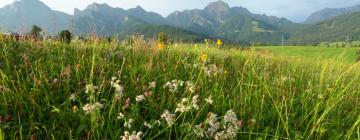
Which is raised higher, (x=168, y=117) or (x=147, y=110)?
(x=168, y=117)

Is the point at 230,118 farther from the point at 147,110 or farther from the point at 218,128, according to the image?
the point at 147,110

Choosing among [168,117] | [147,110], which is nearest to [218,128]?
[168,117]

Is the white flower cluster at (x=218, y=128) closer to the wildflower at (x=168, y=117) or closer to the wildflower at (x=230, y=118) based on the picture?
the wildflower at (x=230, y=118)

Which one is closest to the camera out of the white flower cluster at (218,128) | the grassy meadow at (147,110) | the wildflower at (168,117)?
the wildflower at (168,117)

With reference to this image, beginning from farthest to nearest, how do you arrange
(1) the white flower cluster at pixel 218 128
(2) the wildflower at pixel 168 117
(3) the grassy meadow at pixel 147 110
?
(3) the grassy meadow at pixel 147 110
(1) the white flower cluster at pixel 218 128
(2) the wildflower at pixel 168 117

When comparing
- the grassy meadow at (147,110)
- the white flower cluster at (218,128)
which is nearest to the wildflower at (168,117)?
the grassy meadow at (147,110)

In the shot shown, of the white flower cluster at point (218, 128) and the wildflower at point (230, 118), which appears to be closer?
the white flower cluster at point (218, 128)

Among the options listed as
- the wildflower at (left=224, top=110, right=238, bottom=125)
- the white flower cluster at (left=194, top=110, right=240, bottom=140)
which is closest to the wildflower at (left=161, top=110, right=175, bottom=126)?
the white flower cluster at (left=194, top=110, right=240, bottom=140)

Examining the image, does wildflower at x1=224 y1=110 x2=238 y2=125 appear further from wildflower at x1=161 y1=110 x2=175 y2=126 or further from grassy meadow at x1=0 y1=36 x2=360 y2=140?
wildflower at x1=161 y1=110 x2=175 y2=126

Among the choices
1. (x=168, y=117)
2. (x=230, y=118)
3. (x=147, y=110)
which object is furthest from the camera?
(x=147, y=110)

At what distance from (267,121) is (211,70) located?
54.7 inches

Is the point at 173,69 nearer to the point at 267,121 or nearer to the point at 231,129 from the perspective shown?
the point at 267,121

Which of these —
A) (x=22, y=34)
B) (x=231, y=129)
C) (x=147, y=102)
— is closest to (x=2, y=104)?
(x=147, y=102)

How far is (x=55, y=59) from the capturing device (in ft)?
16.8
